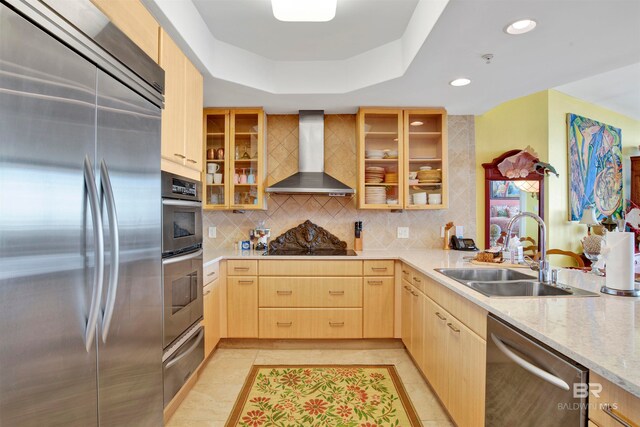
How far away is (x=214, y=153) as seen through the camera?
313 cm

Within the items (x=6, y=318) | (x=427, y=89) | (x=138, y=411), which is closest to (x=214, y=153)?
(x=427, y=89)

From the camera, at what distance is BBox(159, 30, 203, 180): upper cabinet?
5.45 ft

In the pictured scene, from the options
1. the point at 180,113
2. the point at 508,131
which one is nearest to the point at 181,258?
the point at 180,113

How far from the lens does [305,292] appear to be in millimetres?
2781

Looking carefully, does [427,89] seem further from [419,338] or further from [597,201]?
[597,201]

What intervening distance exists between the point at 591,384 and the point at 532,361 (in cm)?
24

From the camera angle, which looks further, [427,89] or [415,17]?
[427,89]

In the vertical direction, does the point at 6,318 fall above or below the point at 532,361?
above

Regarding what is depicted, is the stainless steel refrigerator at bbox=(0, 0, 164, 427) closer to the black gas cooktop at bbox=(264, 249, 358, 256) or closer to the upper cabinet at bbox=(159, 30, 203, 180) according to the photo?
the upper cabinet at bbox=(159, 30, 203, 180)

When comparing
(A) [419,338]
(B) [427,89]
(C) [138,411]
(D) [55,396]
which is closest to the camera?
(D) [55,396]

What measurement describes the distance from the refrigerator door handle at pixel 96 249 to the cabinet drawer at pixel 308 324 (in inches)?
77.0

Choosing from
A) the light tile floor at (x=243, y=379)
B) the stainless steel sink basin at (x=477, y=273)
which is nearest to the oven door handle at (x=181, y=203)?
the light tile floor at (x=243, y=379)

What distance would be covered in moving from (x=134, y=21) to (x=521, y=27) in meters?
2.00

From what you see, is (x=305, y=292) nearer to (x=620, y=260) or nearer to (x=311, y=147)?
(x=311, y=147)
